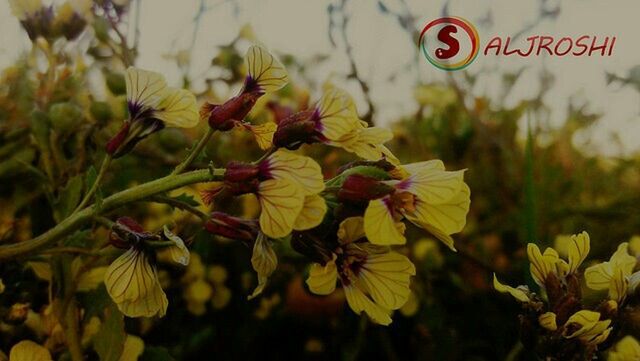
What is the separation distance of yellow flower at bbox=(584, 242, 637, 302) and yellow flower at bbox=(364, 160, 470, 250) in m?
0.16

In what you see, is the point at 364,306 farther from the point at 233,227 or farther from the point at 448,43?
the point at 448,43

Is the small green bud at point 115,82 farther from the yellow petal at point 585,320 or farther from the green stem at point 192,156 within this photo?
the yellow petal at point 585,320

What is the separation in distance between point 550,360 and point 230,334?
504 millimetres

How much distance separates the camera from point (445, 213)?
1.42 ft

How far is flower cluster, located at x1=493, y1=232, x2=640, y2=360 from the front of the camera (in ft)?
1.60

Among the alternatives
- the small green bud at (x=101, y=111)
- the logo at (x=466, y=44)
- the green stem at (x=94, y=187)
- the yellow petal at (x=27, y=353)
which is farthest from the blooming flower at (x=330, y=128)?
the logo at (x=466, y=44)

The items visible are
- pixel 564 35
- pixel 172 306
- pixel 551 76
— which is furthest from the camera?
pixel 551 76

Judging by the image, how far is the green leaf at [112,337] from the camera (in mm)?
494

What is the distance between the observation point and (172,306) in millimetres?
899

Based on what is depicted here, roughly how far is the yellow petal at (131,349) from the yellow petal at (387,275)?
19 cm

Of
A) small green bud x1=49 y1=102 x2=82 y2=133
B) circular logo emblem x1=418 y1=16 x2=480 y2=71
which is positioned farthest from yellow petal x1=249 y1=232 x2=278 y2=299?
circular logo emblem x1=418 y1=16 x2=480 y2=71

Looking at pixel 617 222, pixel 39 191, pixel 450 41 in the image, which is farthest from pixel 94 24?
pixel 617 222

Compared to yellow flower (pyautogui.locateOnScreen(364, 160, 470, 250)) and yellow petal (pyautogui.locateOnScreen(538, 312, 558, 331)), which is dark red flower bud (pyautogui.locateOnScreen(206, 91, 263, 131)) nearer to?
yellow flower (pyautogui.locateOnScreen(364, 160, 470, 250))

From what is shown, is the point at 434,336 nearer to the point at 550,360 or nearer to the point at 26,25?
the point at 550,360
